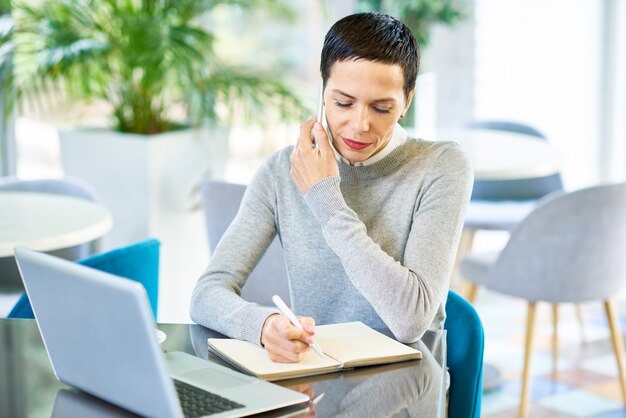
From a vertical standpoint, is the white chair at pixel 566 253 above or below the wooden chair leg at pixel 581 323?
above

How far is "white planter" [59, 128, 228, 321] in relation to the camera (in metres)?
3.93

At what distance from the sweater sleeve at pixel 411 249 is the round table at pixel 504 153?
1.38 metres

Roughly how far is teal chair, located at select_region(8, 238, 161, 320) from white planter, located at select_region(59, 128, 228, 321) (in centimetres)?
161

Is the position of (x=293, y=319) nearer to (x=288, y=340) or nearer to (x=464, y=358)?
(x=288, y=340)

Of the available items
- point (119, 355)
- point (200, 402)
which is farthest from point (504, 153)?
point (119, 355)

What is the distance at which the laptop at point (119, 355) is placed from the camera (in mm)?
1105

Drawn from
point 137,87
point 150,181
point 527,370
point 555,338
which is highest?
point 137,87

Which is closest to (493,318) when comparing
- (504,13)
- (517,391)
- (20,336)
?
(517,391)

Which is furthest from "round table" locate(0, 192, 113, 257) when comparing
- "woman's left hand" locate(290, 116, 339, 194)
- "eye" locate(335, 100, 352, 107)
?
"eye" locate(335, 100, 352, 107)

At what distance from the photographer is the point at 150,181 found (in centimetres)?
391

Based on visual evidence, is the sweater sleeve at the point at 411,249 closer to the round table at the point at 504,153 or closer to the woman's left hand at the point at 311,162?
the woman's left hand at the point at 311,162

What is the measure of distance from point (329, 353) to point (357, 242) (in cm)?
29

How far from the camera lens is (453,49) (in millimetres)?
4945

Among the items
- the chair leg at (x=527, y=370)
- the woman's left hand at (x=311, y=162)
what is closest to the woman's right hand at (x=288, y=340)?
the woman's left hand at (x=311, y=162)
